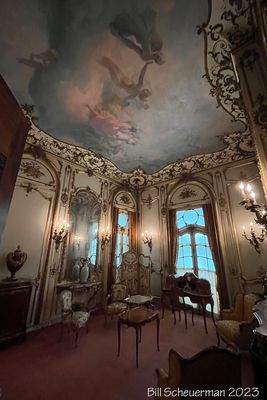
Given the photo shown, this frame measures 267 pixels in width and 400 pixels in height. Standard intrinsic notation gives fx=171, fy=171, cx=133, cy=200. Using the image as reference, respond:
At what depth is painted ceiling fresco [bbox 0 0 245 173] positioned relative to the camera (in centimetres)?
244

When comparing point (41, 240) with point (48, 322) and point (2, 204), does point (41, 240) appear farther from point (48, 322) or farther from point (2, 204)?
point (2, 204)

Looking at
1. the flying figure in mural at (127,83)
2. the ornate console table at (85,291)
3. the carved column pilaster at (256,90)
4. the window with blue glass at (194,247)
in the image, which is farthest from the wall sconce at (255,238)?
the ornate console table at (85,291)

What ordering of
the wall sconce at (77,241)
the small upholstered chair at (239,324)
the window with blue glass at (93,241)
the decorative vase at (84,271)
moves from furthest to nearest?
the window with blue glass at (93,241) < the wall sconce at (77,241) < the decorative vase at (84,271) < the small upholstered chair at (239,324)

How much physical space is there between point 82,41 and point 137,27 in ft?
2.92

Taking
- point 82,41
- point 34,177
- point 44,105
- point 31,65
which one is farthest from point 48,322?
point 82,41

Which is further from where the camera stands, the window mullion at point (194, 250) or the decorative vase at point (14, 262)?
the window mullion at point (194, 250)

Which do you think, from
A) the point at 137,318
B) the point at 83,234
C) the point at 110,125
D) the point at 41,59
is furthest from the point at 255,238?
the point at 41,59

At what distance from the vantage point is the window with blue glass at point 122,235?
21.3 ft

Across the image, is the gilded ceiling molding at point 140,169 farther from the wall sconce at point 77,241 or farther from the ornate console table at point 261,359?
the ornate console table at point 261,359

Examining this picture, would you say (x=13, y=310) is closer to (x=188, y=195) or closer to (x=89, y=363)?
(x=89, y=363)

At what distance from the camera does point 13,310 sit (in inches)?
135

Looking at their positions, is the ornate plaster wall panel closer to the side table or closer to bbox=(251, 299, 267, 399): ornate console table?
the side table

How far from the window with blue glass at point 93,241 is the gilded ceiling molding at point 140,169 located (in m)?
2.05

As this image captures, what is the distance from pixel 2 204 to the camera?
1.32m
